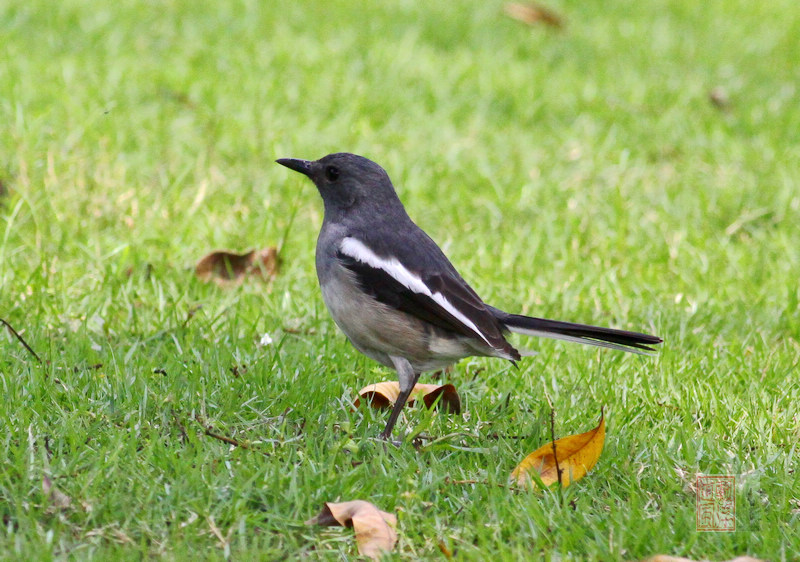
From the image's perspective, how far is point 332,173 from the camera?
15.0 ft

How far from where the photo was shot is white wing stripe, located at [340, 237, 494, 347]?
4.08 meters

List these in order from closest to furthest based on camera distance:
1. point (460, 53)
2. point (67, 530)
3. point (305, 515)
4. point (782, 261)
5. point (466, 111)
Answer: point (67, 530) < point (305, 515) < point (782, 261) < point (466, 111) < point (460, 53)

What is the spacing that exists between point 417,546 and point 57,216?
354 cm

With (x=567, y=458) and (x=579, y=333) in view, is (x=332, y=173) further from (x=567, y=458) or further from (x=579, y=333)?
(x=567, y=458)

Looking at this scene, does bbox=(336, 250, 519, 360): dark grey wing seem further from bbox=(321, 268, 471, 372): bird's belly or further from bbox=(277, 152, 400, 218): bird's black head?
bbox=(277, 152, 400, 218): bird's black head

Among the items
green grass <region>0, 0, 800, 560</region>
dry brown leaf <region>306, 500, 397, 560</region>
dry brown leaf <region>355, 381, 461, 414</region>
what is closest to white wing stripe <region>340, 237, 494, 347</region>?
dry brown leaf <region>355, 381, 461, 414</region>

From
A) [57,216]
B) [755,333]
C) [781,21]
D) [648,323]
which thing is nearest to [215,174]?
[57,216]

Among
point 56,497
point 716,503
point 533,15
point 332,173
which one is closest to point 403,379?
point 332,173

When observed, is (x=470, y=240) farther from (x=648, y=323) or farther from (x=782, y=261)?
(x=782, y=261)

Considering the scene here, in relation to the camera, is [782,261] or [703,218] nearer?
[782,261]

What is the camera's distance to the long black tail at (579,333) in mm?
3941

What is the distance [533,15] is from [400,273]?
6956mm

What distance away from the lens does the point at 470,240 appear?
646 cm

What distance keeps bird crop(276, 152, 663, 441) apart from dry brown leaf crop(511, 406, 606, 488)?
42 centimetres
